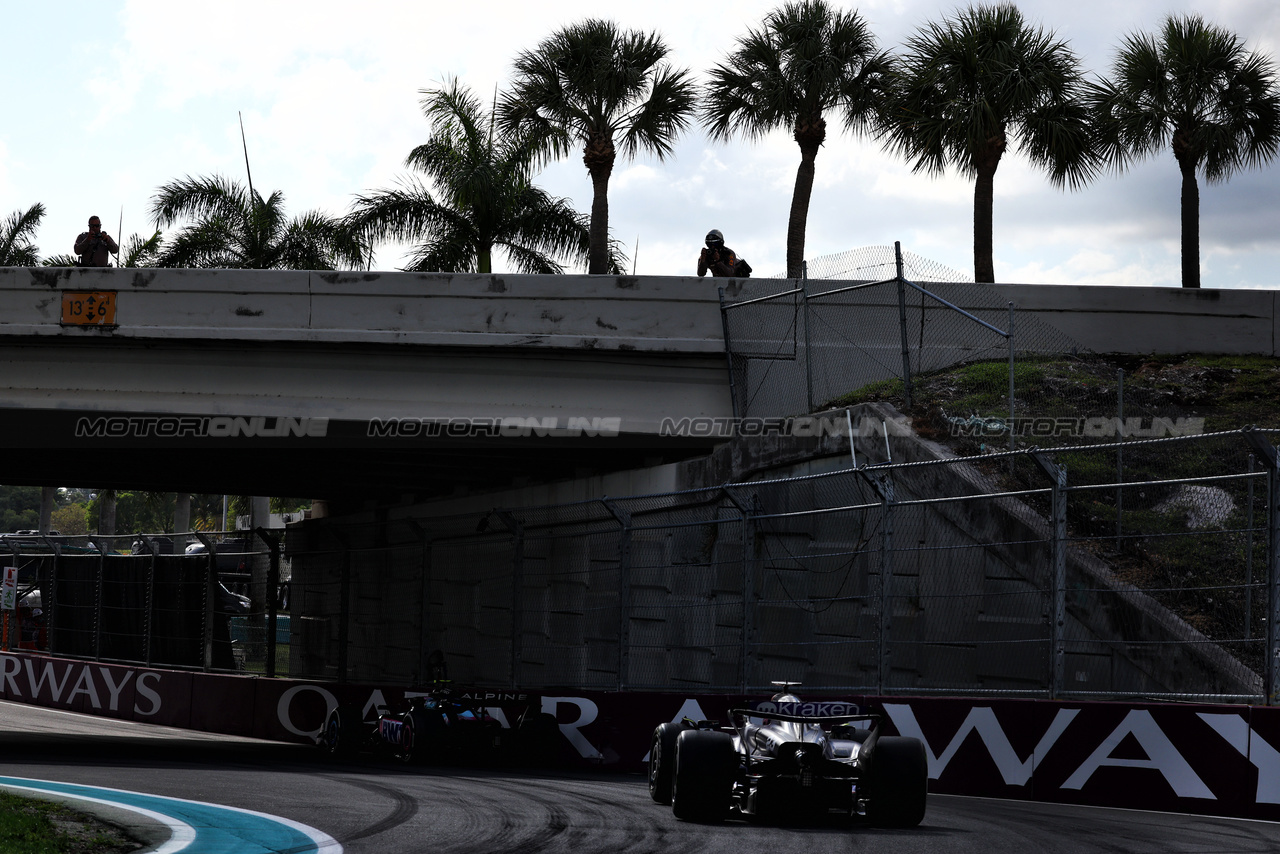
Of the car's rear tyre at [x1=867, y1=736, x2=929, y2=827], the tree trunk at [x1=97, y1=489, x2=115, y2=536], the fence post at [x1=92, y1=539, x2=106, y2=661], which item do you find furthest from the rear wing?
the tree trunk at [x1=97, y1=489, x2=115, y2=536]

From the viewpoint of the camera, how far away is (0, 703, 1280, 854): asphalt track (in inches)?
296

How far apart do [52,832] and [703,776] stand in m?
3.70

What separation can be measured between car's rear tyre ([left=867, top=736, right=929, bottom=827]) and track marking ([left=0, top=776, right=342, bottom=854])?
318cm

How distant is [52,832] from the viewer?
23.7 feet

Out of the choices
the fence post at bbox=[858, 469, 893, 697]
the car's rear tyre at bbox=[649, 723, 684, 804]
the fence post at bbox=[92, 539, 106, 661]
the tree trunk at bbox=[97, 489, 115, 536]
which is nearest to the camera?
the car's rear tyre at bbox=[649, 723, 684, 804]

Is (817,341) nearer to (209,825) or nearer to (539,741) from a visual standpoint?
(539,741)

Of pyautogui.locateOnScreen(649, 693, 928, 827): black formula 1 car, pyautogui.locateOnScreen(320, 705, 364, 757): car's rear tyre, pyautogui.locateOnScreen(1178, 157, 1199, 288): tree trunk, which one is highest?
pyautogui.locateOnScreen(1178, 157, 1199, 288): tree trunk

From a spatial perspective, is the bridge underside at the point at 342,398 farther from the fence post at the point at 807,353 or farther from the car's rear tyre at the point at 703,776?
the car's rear tyre at the point at 703,776

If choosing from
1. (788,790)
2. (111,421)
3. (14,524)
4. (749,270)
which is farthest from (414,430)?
(14,524)

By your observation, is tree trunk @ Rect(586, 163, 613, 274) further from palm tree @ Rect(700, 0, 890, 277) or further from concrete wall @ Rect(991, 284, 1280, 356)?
concrete wall @ Rect(991, 284, 1280, 356)

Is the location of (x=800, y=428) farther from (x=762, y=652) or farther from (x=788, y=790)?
(x=788, y=790)

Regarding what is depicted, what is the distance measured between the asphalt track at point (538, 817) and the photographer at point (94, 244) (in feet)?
28.1

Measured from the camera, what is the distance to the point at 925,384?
57.9ft

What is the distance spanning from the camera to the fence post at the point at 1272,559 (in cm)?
897
